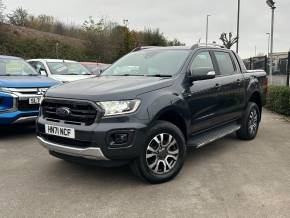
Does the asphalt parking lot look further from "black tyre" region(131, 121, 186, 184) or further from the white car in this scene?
the white car

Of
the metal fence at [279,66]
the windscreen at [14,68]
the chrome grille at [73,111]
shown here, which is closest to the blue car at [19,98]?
the windscreen at [14,68]

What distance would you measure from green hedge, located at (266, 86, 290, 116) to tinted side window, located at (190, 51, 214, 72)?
17.1 ft

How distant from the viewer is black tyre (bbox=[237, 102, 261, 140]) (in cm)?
692

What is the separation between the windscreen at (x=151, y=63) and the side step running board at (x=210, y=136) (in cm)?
101

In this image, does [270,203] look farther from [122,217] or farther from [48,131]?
[48,131]

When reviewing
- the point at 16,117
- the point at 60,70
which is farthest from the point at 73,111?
the point at 60,70

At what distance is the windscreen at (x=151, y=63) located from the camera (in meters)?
Result: 5.29

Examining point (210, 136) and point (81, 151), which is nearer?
point (81, 151)

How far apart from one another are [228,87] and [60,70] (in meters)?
6.53

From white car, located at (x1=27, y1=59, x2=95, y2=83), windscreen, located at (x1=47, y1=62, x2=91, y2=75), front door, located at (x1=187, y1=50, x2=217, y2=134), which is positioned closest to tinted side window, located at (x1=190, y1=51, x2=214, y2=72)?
front door, located at (x1=187, y1=50, x2=217, y2=134)

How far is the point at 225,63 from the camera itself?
6.52 meters

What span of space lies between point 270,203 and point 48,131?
2.73 m

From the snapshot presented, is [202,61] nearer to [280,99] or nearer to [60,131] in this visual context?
[60,131]

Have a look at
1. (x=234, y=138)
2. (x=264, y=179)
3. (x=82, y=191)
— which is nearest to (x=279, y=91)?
(x=234, y=138)
